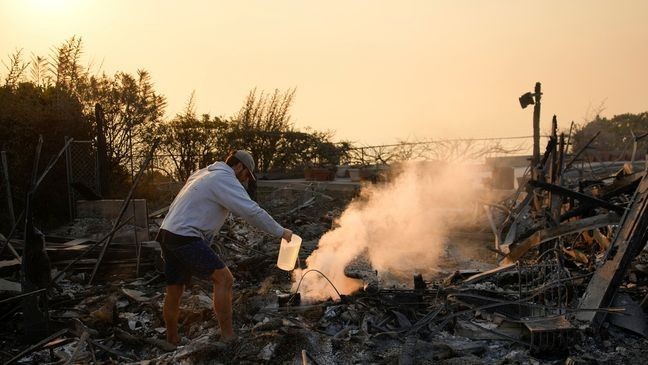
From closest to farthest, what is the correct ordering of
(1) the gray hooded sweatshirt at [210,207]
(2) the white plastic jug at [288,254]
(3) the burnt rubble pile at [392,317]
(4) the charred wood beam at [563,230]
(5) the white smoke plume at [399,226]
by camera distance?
(3) the burnt rubble pile at [392,317] < (1) the gray hooded sweatshirt at [210,207] < (2) the white plastic jug at [288,254] < (4) the charred wood beam at [563,230] < (5) the white smoke plume at [399,226]

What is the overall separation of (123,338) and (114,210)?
634cm

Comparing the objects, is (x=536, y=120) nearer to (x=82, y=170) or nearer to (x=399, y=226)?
(x=399, y=226)

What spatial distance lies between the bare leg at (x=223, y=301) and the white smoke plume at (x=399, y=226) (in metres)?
1.61

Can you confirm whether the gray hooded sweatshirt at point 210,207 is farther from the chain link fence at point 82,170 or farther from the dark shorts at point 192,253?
the chain link fence at point 82,170

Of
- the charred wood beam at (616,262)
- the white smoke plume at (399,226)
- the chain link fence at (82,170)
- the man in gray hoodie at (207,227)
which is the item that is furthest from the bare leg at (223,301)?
the chain link fence at (82,170)

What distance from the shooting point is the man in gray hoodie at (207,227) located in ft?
15.9

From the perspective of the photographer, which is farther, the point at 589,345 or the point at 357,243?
the point at 357,243

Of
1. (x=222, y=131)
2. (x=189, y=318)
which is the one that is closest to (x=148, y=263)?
(x=189, y=318)

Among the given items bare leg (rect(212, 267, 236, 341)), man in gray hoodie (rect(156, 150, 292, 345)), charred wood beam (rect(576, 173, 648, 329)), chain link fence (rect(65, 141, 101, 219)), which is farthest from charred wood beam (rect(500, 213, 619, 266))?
chain link fence (rect(65, 141, 101, 219))

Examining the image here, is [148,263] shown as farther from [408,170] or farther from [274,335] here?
[408,170]

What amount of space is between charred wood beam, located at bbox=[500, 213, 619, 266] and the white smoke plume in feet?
6.53

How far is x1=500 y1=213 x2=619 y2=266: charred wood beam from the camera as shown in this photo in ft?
21.8

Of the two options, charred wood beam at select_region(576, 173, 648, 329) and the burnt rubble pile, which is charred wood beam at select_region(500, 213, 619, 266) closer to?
the burnt rubble pile

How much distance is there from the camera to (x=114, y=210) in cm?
1137
